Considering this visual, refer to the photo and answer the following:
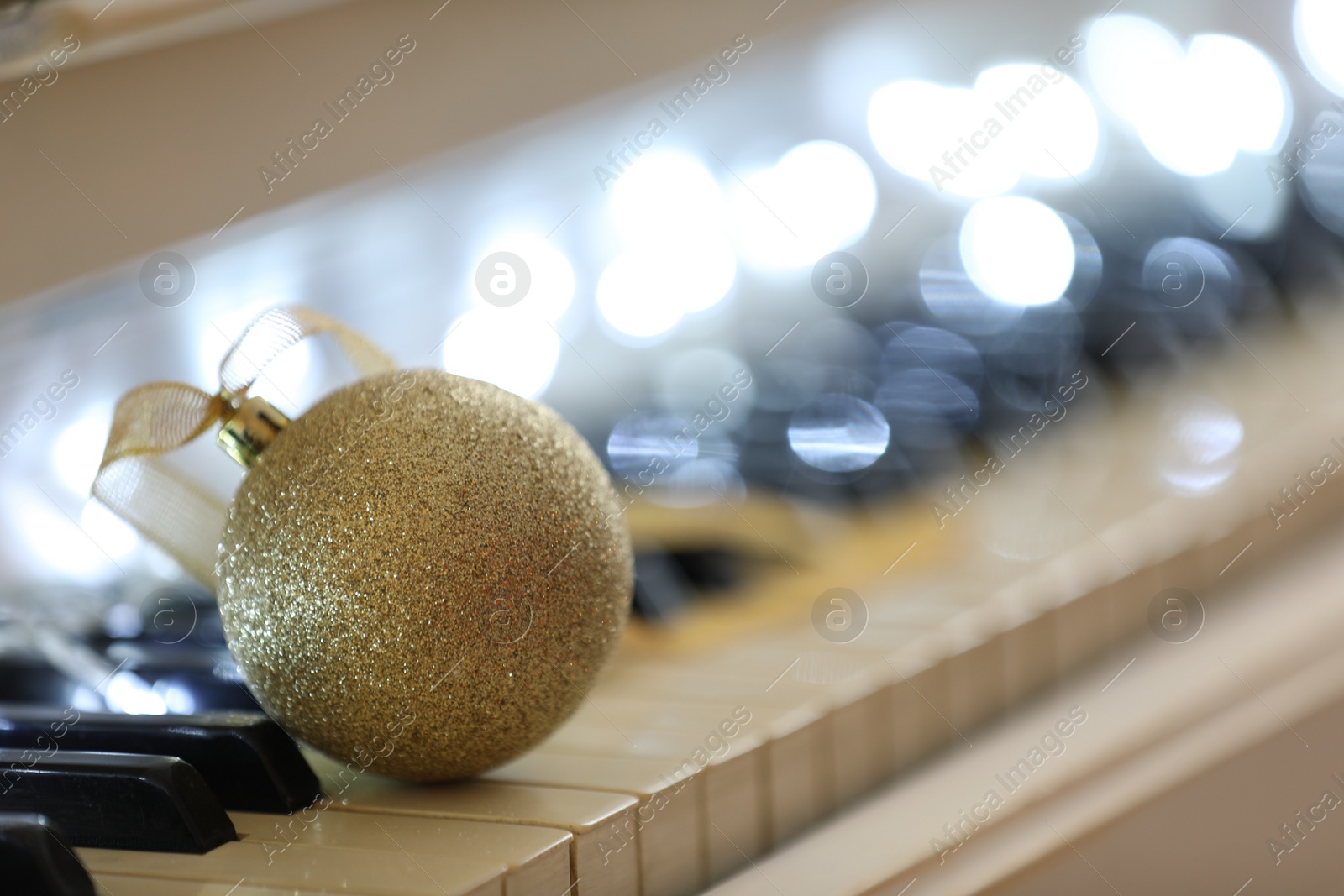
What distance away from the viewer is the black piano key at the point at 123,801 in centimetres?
51

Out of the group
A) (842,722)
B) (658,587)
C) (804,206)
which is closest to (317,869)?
(842,722)

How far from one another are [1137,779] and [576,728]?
1.37 feet

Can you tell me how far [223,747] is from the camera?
57 cm

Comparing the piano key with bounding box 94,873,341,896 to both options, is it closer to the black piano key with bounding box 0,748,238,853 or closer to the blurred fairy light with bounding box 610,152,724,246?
the black piano key with bounding box 0,748,238,853

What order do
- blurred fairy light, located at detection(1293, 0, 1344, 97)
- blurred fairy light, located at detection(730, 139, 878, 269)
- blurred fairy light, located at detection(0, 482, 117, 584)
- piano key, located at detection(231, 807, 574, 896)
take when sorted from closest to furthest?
1. piano key, located at detection(231, 807, 574, 896)
2. blurred fairy light, located at detection(0, 482, 117, 584)
3. blurred fairy light, located at detection(730, 139, 878, 269)
4. blurred fairy light, located at detection(1293, 0, 1344, 97)

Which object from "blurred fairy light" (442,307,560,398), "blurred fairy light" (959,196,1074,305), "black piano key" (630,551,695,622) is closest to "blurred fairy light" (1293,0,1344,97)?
"blurred fairy light" (959,196,1074,305)

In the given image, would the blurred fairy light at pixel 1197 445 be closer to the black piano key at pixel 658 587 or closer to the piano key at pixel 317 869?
the black piano key at pixel 658 587

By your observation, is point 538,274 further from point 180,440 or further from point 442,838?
point 442,838

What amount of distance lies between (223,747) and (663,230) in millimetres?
1559

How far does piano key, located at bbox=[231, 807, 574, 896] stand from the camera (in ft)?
1.67

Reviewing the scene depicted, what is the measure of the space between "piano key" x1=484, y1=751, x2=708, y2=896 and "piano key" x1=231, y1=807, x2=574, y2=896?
1.7 inches

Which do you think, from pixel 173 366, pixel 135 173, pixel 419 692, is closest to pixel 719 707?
pixel 419 692

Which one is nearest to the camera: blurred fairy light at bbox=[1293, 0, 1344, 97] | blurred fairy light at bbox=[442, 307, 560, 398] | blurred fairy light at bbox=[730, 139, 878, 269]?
blurred fairy light at bbox=[442, 307, 560, 398]

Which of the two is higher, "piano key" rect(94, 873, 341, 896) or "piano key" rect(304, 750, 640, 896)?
"piano key" rect(94, 873, 341, 896)
